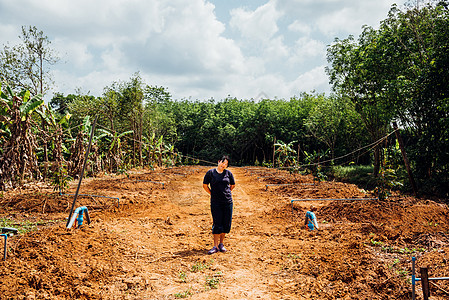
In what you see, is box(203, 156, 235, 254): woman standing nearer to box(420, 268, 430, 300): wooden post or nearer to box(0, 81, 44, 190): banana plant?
box(420, 268, 430, 300): wooden post

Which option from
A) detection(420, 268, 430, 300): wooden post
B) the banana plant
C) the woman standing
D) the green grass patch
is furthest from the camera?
the green grass patch

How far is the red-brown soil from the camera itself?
11.3ft

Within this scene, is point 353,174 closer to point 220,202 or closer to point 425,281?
point 220,202

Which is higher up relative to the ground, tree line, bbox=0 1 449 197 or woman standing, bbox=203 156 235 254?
tree line, bbox=0 1 449 197

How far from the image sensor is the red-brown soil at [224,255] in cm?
346

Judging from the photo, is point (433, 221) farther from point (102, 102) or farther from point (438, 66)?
point (102, 102)

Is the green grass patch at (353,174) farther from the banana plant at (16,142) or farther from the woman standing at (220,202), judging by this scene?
the banana plant at (16,142)

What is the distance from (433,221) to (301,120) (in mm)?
29959

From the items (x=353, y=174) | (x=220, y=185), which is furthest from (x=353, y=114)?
(x=220, y=185)

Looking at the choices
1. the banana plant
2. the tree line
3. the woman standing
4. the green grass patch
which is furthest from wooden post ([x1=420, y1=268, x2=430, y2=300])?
the green grass patch

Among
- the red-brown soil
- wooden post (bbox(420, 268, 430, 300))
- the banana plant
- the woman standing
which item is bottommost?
the red-brown soil

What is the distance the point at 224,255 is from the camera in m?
4.85

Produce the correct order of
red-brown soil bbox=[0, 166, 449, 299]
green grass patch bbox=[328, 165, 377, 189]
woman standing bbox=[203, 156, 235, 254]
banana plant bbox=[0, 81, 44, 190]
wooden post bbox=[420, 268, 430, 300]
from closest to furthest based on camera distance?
1. wooden post bbox=[420, 268, 430, 300]
2. red-brown soil bbox=[0, 166, 449, 299]
3. woman standing bbox=[203, 156, 235, 254]
4. banana plant bbox=[0, 81, 44, 190]
5. green grass patch bbox=[328, 165, 377, 189]

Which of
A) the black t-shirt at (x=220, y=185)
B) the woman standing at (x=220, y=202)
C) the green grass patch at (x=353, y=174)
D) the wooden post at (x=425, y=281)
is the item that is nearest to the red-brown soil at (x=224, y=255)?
the wooden post at (x=425, y=281)
